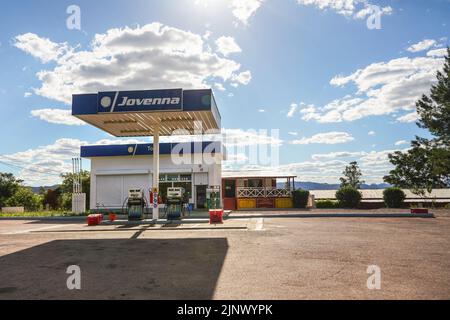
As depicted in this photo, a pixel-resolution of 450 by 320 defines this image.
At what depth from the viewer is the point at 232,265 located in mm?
7742

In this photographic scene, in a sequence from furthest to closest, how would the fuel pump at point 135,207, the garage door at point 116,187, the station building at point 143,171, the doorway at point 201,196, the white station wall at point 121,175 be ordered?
1. the garage door at point 116,187
2. the white station wall at point 121,175
3. the doorway at point 201,196
4. the station building at point 143,171
5. the fuel pump at point 135,207

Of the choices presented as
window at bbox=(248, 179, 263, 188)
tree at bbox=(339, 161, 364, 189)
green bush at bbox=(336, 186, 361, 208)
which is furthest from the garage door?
tree at bbox=(339, 161, 364, 189)

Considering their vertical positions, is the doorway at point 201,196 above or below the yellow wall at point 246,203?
above

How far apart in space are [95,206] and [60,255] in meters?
19.8

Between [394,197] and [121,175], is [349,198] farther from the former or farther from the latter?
[121,175]

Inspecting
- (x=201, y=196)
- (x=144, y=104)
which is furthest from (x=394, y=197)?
(x=144, y=104)

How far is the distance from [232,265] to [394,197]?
26.3m

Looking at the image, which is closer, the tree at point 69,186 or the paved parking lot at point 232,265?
the paved parking lot at point 232,265

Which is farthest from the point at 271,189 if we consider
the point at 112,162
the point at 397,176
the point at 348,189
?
the point at 397,176

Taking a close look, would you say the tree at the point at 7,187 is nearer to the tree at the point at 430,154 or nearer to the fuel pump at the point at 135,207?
the fuel pump at the point at 135,207

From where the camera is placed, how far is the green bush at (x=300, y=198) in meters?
30.2

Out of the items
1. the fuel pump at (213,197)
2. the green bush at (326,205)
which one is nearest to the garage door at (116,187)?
the fuel pump at (213,197)

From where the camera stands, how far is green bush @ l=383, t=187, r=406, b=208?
29.4 m

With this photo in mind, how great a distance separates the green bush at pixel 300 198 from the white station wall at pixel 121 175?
746 centimetres
